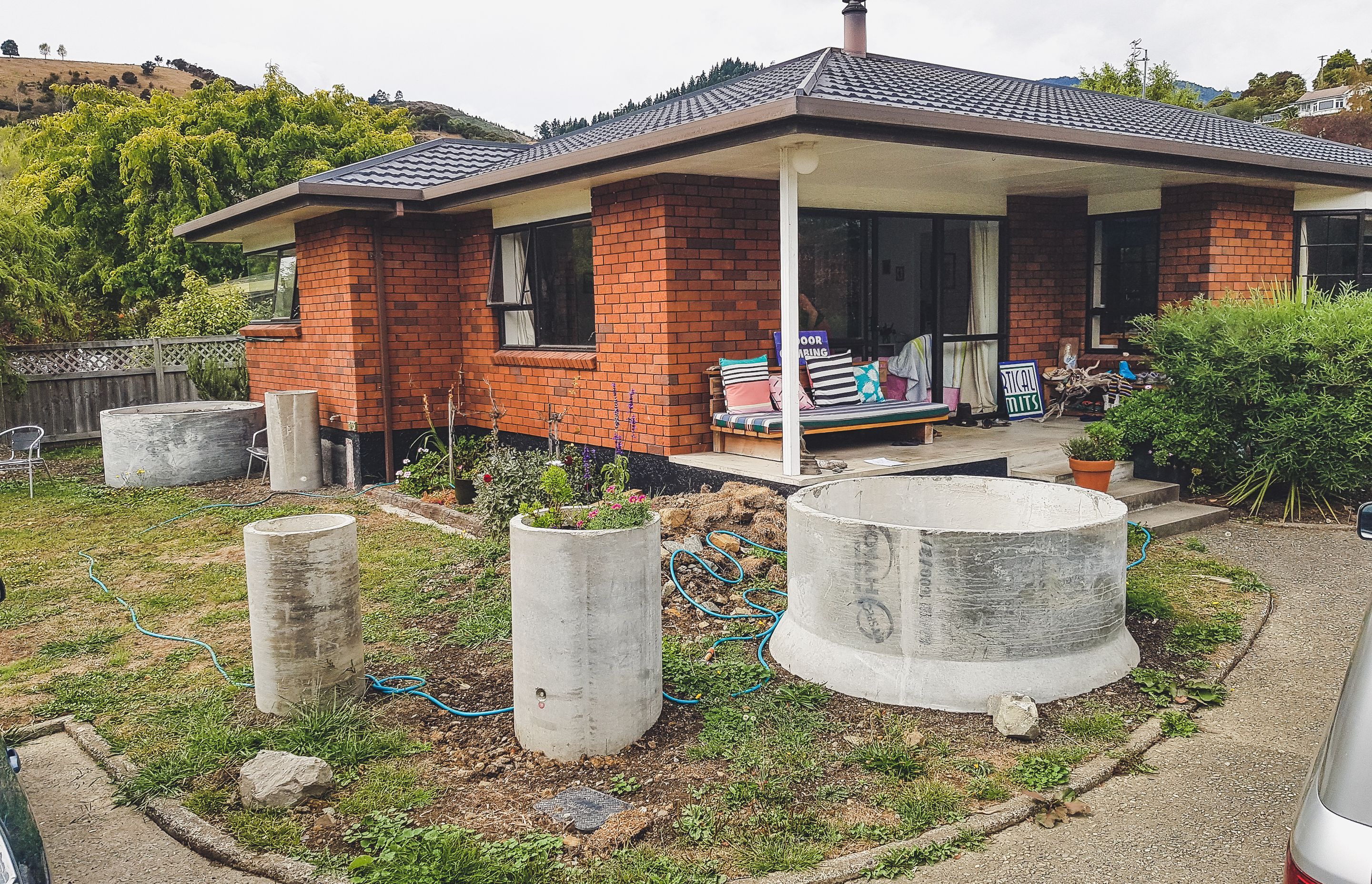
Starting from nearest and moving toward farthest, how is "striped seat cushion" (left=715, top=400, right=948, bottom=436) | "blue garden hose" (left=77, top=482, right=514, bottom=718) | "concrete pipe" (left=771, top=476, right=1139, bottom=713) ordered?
"concrete pipe" (left=771, top=476, right=1139, bottom=713)
"blue garden hose" (left=77, top=482, right=514, bottom=718)
"striped seat cushion" (left=715, top=400, right=948, bottom=436)

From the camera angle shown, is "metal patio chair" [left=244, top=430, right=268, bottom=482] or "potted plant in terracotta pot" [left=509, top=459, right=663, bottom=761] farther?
"metal patio chair" [left=244, top=430, right=268, bottom=482]

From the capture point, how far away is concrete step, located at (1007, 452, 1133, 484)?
8.73 metres

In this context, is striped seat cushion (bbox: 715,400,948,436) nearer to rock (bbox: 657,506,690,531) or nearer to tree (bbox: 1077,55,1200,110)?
rock (bbox: 657,506,690,531)

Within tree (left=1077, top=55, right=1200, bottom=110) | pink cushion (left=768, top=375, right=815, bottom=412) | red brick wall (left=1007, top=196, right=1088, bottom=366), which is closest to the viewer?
pink cushion (left=768, top=375, right=815, bottom=412)

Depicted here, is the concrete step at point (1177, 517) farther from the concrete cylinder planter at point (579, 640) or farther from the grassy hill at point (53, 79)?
the grassy hill at point (53, 79)

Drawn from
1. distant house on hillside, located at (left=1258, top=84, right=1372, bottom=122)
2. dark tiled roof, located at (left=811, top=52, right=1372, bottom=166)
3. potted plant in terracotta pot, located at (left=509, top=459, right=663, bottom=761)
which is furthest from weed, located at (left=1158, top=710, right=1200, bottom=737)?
distant house on hillside, located at (left=1258, top=84, right=1372, bottom=122)

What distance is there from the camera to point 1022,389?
11836 mm

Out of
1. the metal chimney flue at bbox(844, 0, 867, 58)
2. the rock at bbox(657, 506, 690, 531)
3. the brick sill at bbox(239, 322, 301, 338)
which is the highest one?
the metal chimney flue at bbox(844, 0, 867, 58)

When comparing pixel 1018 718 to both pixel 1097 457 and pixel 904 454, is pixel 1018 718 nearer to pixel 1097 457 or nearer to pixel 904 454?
pixel 1097 457

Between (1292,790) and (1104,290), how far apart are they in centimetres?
911

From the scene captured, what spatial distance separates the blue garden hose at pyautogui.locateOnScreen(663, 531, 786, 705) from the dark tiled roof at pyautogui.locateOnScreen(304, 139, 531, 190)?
5.54 m

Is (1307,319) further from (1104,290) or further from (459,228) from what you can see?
(459,228)

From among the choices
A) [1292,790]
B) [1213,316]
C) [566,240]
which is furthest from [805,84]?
[1292,790]

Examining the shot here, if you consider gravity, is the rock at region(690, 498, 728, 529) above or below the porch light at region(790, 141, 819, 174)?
below
